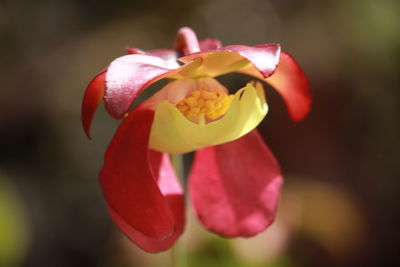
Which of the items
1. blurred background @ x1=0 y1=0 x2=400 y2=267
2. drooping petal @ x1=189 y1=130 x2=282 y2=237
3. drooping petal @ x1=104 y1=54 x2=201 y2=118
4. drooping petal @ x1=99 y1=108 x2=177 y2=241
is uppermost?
drooping petal @ x1=104 y1=54 x2=201 y2=118

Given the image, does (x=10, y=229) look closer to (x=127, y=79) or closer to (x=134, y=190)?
(x=134, y=190)

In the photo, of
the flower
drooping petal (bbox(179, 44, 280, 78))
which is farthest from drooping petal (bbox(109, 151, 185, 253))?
drooping petal (bbox(179, 44, 280, 78))

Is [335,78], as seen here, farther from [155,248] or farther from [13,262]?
[155,248]

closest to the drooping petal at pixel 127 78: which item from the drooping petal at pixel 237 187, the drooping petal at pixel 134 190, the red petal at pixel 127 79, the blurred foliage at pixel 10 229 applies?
the red petal at pixel 127 79

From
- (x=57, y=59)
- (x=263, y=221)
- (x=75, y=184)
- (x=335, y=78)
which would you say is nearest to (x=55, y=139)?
(x=75, y=184)

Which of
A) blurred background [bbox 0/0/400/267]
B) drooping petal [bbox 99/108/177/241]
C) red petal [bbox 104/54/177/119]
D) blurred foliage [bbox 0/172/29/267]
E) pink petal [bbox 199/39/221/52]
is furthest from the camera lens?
blurred background [bbox 0/0/400/267]

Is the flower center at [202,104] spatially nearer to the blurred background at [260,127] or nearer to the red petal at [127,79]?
the red petal at [127,79]

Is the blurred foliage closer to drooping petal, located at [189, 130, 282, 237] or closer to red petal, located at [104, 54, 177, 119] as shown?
drooping petal, located at [189, 130, 282, 237]
